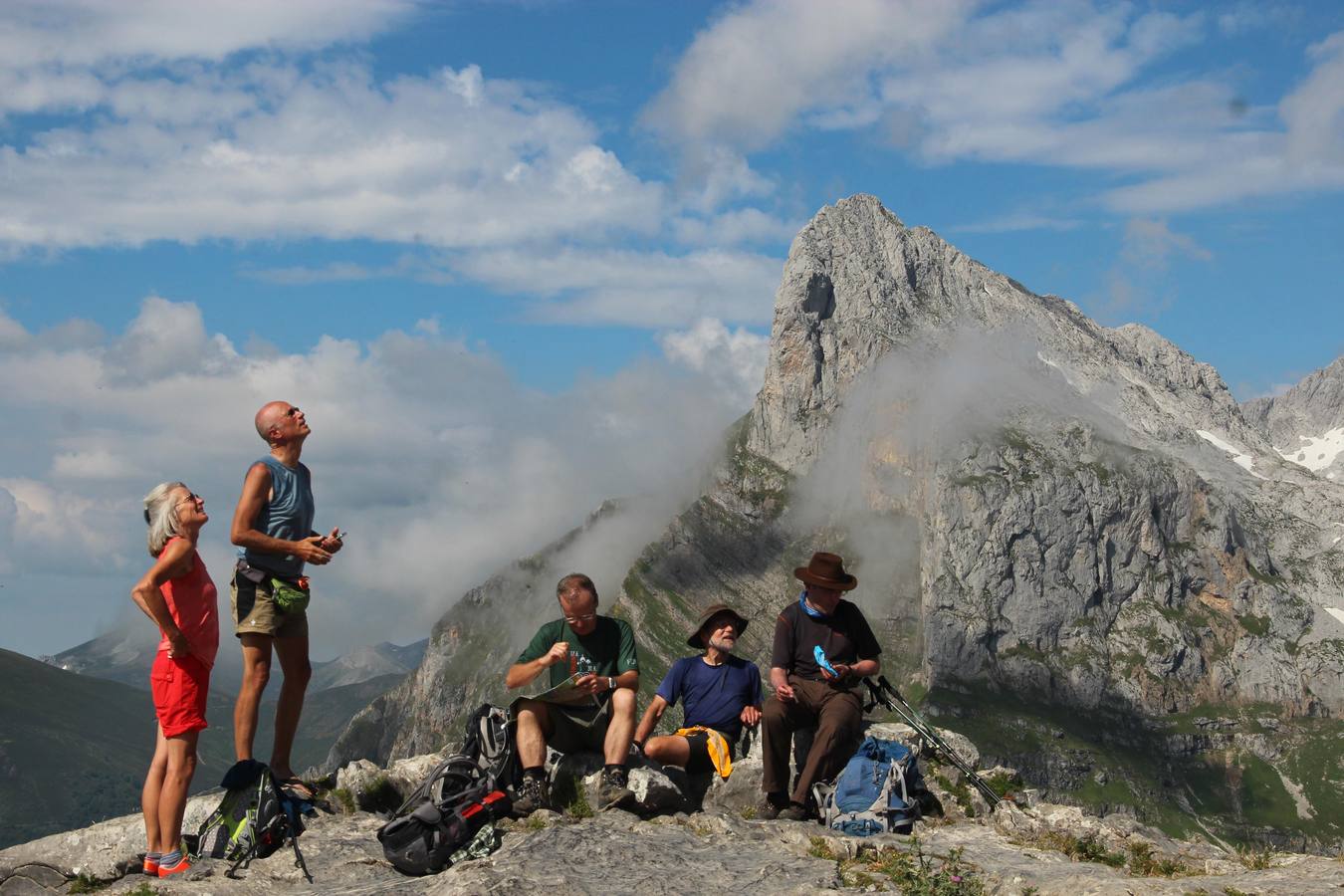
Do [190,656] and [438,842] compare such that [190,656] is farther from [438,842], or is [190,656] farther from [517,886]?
[517,886]

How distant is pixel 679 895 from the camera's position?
1187 centimetres

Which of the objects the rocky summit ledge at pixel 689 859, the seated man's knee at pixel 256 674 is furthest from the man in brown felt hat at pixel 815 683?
the seated man's knee at pixel 256 674

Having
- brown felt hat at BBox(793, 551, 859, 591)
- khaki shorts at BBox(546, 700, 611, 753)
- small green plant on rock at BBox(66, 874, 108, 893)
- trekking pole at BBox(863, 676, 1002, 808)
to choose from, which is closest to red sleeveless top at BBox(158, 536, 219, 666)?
small green plant on rock at BBox(66, 874, 108, 893)

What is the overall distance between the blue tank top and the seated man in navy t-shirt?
5.02 m

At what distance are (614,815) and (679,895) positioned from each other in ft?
8.51

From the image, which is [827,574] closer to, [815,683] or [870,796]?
[815,683]

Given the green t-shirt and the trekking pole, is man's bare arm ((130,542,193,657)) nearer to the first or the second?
the green t-shirt

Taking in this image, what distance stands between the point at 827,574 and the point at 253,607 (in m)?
7.32

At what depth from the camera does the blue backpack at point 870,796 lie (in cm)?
1485

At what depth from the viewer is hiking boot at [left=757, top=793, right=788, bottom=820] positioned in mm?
15344

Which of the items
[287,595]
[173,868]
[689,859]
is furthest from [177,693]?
[689,859]

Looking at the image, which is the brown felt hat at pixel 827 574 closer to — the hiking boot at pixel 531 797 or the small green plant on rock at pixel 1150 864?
the hiking boot at pixel 531 797

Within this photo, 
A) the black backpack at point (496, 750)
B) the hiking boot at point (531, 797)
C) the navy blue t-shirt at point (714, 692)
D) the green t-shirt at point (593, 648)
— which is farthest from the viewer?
the navy blue t-shirt at point (714, 692)

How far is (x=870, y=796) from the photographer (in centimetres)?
1521
